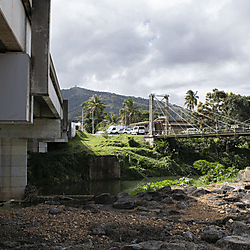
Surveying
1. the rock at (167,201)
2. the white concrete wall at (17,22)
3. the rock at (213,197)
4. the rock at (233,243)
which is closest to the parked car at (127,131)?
the rock at (167,201)

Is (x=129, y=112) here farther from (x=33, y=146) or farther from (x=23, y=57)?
(x=23, y=57)

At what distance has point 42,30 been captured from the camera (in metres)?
6.78

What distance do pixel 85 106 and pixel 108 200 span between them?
60612 mm

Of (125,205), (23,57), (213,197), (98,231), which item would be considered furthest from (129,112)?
(23,57)

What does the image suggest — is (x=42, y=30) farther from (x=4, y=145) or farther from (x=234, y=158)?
(x=234, y=158)

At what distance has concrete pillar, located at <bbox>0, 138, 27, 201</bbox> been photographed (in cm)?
1564

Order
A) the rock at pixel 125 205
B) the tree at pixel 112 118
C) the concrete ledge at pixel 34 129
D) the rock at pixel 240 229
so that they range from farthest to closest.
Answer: the tree at pixel 112 118 → the concrete ledge at pixel 34 129 → the rock at pixel 125 205 → the rock at pixel 240 229

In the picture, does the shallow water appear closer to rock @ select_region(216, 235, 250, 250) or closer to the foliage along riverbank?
the foliage along riverbank

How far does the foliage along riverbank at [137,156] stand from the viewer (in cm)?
2711

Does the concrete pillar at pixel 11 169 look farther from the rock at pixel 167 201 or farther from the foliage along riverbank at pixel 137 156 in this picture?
the foliage along riverbank at pixel 137 156

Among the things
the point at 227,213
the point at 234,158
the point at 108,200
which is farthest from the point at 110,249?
the point at 234,158

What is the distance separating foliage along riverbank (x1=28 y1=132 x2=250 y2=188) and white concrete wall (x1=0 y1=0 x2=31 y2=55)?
1711 centimetres

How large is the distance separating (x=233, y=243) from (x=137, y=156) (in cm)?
2854

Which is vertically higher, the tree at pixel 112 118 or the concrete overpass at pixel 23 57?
the tree at pixel 112 118
